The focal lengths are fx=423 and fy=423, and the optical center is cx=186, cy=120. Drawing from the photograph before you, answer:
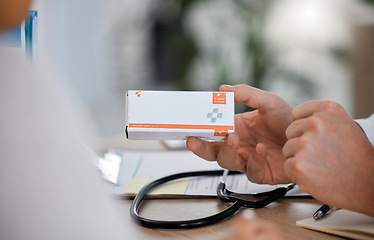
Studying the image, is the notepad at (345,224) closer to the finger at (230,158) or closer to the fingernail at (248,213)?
the fingernail at (248,213)

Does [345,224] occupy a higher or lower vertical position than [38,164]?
lower

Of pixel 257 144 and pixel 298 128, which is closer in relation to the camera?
pixel 298 128

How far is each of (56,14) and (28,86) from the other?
11.1 feet

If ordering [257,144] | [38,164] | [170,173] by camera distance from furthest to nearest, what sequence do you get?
[170,173], [257,144], [38,164]

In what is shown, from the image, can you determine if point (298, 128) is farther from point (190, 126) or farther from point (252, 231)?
point (252, 231)

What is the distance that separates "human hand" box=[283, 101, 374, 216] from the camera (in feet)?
1.90

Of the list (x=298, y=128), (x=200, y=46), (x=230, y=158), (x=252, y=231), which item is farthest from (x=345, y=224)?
(x=200, y=46)

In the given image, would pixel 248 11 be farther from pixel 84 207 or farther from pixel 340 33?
pixel 84 207

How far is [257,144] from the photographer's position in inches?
28.5

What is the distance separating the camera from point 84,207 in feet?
0.90

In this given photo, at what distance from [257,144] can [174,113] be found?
0.54 feet

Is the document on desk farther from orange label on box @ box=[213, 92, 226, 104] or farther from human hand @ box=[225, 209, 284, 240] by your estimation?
human hand @ box=[225, 209, 284, 240]

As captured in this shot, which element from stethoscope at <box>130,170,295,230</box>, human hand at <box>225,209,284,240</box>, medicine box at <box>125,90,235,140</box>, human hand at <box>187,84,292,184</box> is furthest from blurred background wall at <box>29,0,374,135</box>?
human hand at <box>225,209,284,240</box>

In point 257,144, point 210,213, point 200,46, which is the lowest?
point 210,213
